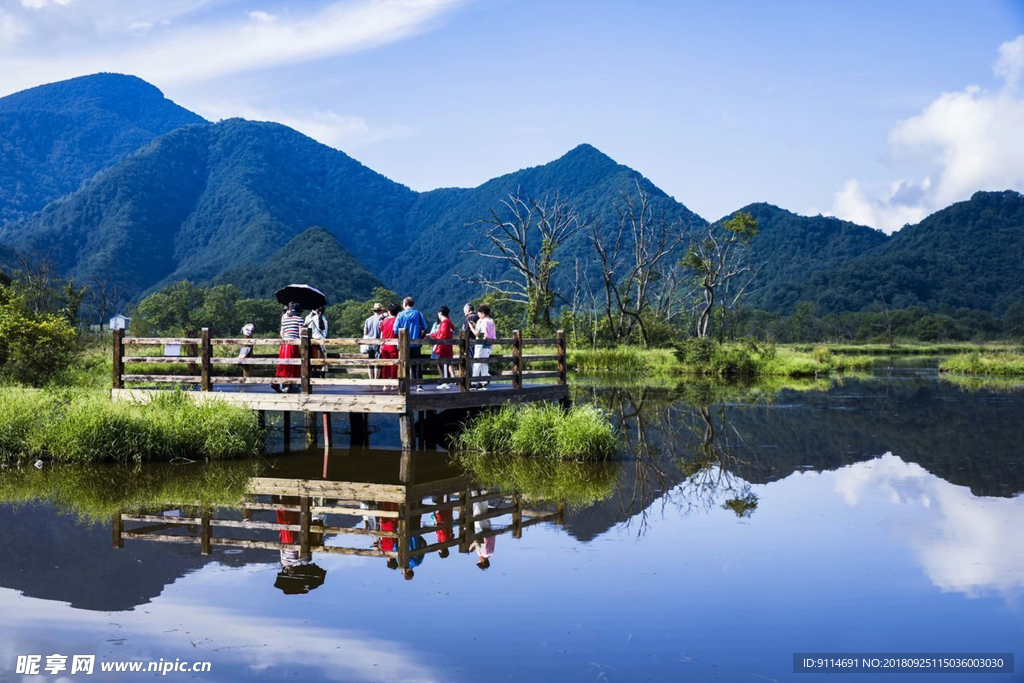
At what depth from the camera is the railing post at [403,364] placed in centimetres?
1658

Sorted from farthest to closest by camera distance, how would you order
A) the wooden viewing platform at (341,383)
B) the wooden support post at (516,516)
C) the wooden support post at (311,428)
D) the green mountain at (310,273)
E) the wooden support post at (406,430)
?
the green mountain at (310,273)
the wooden support post at (311,428)
the wooden support post at (406,430)
the wooden viewing platform at (341,383)
the wooden support post at (516,516)

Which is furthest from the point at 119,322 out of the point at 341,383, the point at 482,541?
the point at 482,541

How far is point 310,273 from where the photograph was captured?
4838 inches

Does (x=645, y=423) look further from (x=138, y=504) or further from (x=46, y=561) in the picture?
(x=46, y=561)

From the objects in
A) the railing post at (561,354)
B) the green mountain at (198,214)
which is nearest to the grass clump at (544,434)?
the railing post at (561,354)

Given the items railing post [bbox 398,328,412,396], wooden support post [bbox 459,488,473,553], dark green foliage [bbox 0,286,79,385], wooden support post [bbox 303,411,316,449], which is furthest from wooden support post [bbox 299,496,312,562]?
dark green foliage [bbox 0,286,79,385]

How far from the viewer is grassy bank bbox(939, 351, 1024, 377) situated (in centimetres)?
4850

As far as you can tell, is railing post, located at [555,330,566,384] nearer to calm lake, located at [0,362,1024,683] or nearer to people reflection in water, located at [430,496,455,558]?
calm lake, located at [0,362,1024,683]

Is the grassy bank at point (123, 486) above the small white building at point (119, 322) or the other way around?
the other way around

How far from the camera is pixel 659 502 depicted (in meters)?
13.5

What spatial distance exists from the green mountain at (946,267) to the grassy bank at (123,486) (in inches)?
4426

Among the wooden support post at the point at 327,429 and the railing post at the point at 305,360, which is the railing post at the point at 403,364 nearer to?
the railing post at the point at 305,360

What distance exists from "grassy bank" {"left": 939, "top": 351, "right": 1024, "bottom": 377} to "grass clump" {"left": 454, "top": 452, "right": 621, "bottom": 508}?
3912 centimetres

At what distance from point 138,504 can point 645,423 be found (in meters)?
13.7
